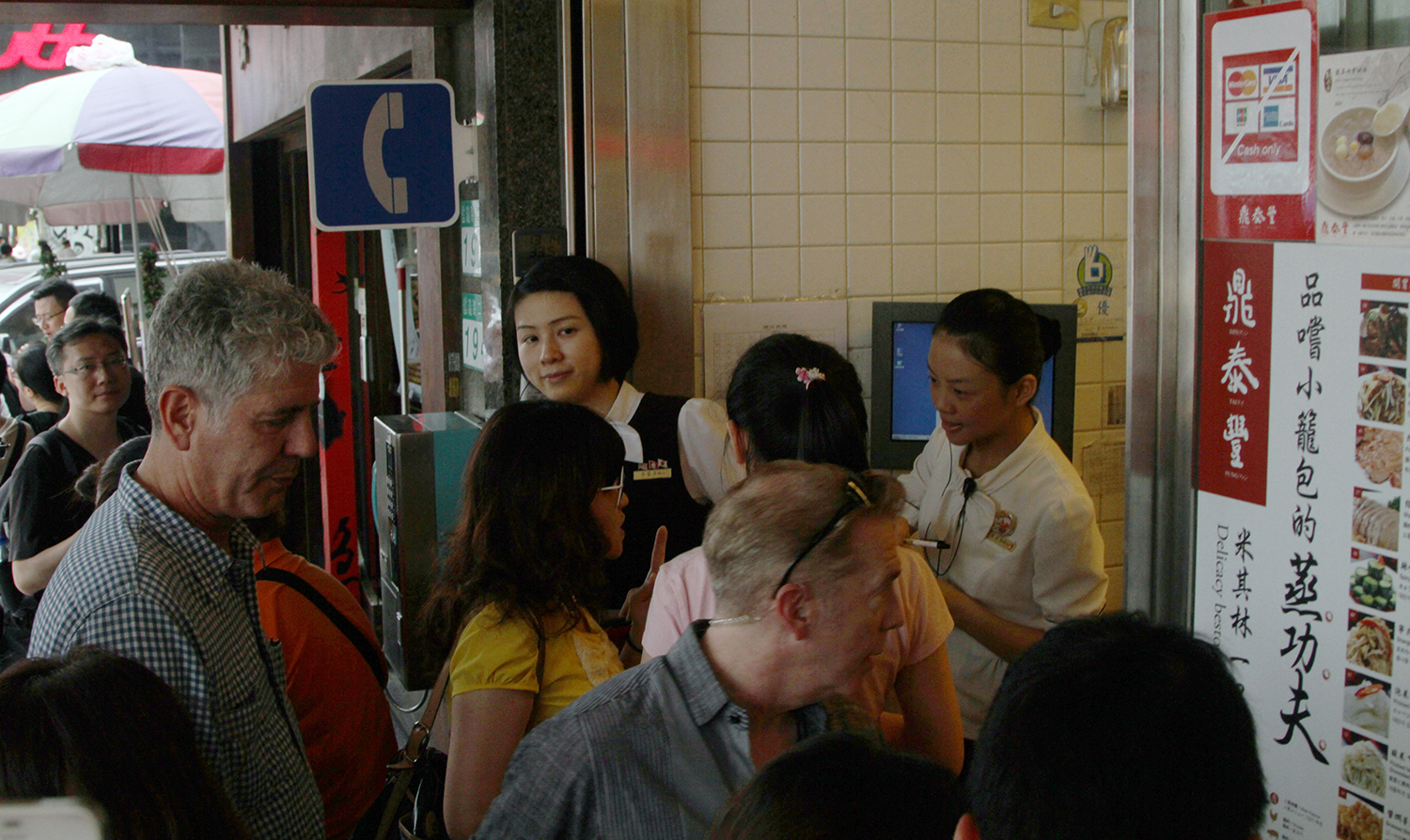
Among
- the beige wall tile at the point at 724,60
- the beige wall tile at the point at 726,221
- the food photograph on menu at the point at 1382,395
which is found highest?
the beige wall tile at the point at 724,60

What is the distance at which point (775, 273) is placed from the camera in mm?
3648

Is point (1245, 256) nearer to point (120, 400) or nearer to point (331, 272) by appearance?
point (120, 400)

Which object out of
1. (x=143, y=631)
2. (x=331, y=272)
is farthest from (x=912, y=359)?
(x=331, y=272)

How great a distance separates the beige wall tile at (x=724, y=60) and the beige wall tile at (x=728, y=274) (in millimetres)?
534

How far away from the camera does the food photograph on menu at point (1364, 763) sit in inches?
72.8

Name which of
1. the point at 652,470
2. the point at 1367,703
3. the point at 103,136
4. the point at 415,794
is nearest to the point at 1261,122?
the point at 1367,703

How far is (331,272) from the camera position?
18.8 feet

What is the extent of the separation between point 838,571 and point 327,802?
124 cm

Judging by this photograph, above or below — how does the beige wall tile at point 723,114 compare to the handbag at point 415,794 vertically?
above

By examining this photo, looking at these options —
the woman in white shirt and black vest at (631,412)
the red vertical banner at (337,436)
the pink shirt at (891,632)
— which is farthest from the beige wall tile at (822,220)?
the red vertical banner at (337,436)

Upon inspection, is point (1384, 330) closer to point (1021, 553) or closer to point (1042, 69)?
point (1021, 553)

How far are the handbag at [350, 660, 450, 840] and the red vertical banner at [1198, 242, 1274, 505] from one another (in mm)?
1540

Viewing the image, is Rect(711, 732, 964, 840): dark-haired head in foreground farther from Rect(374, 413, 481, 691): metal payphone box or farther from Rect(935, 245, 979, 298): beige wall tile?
Rect(935, 245, 979, 298): beige wall tile

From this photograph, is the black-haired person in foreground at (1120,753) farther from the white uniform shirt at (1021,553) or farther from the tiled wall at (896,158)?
the tiled wall at (896,158)
